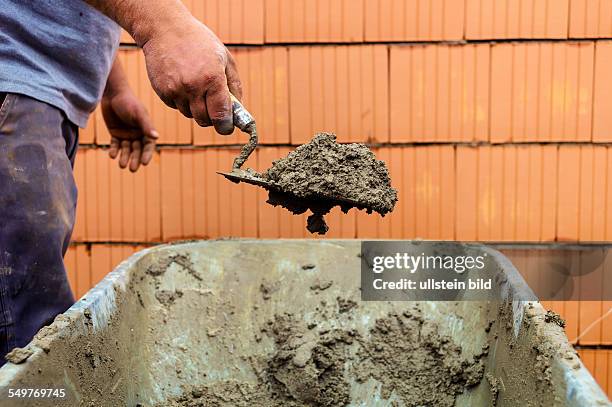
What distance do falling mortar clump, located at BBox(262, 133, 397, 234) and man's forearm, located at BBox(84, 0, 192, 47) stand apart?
580mm

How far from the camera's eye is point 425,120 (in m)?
2.69

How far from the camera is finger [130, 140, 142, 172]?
239 centimetres

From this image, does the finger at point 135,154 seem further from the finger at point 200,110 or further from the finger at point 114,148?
the finger at point 200,110

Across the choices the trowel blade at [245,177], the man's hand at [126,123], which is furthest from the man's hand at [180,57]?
the man's hand at [126,123]

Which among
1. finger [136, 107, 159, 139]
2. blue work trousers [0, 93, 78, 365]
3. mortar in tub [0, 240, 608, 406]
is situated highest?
finger [136, 107, 159, 139]

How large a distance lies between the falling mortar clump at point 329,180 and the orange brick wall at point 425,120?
82cm

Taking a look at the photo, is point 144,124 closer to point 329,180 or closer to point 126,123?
point 126,123

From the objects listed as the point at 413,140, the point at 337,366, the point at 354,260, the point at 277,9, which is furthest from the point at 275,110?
the point at 337,366

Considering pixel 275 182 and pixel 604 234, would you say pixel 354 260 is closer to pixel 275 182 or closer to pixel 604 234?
pixel 275 182

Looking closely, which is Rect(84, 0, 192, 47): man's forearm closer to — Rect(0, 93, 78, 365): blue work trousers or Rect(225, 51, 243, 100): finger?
Rect(225, 51, 243, 100): finger

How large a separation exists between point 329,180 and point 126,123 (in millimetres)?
949

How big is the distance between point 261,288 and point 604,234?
4.89 ft

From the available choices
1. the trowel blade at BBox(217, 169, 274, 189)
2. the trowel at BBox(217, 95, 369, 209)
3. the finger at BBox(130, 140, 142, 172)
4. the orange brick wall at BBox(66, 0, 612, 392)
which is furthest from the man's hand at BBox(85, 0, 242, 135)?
the orange brick wall at BBox(66, 0, 612, 392)

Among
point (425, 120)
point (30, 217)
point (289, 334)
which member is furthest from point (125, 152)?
point (425, 120)
